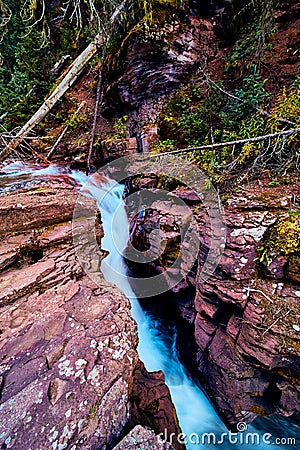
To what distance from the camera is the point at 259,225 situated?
2746mm

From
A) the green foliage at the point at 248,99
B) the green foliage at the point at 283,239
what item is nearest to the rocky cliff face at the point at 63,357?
the green foliage at the point at 283,239

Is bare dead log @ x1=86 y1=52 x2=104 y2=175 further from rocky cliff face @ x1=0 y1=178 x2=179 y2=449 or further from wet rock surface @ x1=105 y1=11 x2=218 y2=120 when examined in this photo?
rocky cliff face @ x1=0 y1=178 x2=179 y2=449

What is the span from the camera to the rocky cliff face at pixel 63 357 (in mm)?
1552

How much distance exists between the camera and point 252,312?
8.04 feet

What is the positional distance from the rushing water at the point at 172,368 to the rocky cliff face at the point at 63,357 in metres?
0.76

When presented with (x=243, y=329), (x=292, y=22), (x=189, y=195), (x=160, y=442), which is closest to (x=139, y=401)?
(x=160, y=442)

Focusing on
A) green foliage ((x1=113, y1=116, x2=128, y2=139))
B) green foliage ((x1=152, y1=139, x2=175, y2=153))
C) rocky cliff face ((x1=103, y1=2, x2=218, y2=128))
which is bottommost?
green foliage ((x1=152, y1=139, x2=175, y2=153))

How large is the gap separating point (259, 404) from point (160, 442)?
74.1 inches

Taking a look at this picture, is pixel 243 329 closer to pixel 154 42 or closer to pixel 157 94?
pixel 157 94

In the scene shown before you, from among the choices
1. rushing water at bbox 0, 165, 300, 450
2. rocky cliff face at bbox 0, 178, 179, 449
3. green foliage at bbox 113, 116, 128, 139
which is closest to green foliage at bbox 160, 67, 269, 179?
green foliage at bbox 113, 116, 128, 139

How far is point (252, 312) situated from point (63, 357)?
201 cm

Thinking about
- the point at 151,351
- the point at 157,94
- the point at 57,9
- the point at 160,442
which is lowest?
the point at 151,351

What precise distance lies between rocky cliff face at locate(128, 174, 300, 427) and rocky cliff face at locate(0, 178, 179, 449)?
896mm

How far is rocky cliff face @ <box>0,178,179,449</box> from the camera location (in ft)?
5.09
